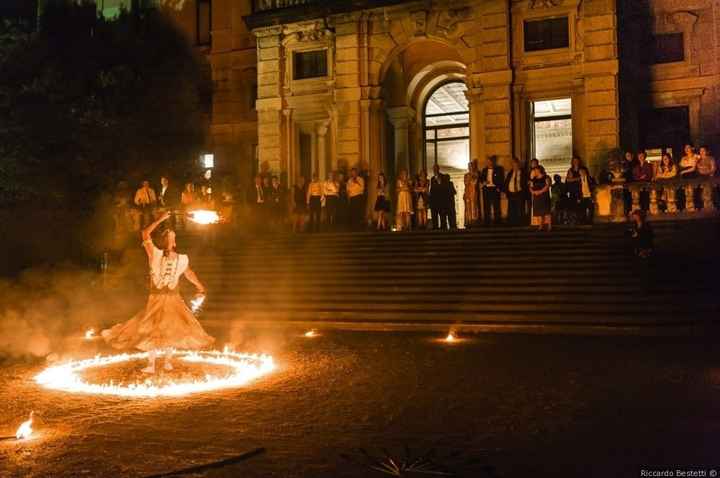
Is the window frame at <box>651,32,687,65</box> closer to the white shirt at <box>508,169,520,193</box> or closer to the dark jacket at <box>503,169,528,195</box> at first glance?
the dark jacket at <box>503,169,528,195</box>

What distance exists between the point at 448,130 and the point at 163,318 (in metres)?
19.7

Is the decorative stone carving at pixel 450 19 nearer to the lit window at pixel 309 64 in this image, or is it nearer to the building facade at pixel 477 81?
the building facade at pixel 477 81

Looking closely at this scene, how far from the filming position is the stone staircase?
13.4 meters

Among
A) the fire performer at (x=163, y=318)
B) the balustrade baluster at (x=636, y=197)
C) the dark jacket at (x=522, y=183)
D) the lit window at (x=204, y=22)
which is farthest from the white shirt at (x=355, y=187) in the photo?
the lit window at (x=204, y=22)

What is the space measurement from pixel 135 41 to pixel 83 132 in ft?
16.0

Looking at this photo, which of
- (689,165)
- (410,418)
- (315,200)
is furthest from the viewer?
(315,200)

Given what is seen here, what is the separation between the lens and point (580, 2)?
22.3 metres

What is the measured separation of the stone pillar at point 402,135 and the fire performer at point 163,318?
17.6 meters

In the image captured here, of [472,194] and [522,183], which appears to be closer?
[522,183]

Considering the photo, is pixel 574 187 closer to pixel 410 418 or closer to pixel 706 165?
pixel 706 165

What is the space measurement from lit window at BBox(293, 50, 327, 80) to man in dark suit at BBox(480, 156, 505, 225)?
31.6 ft

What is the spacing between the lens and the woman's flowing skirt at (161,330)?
9336 millimetres

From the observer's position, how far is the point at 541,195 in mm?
17266

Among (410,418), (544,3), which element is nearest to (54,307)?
(410,418)
